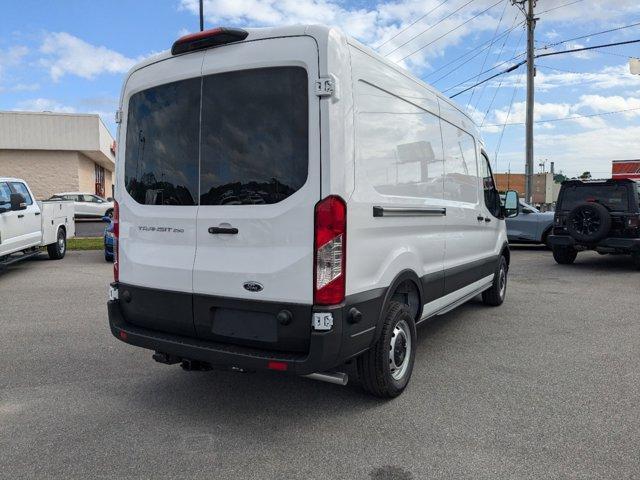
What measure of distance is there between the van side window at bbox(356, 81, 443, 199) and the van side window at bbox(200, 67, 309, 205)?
1.44 ft

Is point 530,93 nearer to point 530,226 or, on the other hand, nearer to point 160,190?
point 530,226

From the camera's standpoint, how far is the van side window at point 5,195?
31.1ft

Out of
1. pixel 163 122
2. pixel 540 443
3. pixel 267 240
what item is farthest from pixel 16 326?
pixel 540 443

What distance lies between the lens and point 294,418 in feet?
11.7

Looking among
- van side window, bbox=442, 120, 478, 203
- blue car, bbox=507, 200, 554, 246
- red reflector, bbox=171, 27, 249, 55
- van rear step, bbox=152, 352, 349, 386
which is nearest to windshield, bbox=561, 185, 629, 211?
blue car, bbox=507, 200, 554, 246

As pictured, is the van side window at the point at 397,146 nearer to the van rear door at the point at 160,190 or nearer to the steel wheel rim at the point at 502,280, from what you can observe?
the van rear door at the point at 160,190

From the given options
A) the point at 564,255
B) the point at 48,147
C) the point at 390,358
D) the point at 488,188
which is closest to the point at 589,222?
the point at 564,255

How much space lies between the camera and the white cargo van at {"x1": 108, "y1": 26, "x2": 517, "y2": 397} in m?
3.09

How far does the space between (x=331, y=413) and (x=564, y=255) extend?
9951 millimetres

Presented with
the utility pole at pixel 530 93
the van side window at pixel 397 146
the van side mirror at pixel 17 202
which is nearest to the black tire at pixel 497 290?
the van side window at pixel 397 146

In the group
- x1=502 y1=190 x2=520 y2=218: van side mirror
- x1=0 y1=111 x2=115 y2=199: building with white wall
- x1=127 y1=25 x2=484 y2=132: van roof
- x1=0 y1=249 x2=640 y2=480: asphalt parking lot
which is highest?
x1=0 y1=111 x2=115 y2=199: building with white wall

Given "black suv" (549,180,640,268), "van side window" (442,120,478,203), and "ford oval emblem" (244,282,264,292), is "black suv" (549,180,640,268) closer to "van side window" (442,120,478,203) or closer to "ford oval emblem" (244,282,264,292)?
"van side window" (442,120,478,203)

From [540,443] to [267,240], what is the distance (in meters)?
2.10

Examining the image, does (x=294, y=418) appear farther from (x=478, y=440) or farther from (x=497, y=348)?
(x=497, y=348)
